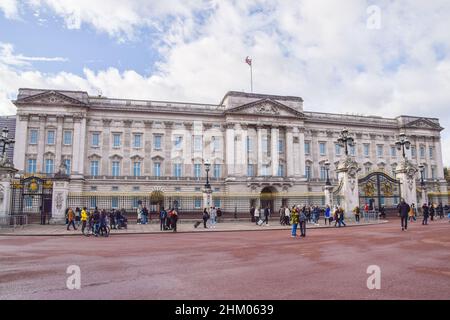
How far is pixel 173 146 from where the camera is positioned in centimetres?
5281

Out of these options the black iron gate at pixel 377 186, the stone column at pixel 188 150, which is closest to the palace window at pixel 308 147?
the stone column at pixel 188 150

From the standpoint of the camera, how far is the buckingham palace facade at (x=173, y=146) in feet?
156

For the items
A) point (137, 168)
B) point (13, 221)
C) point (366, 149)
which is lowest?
point (13, 221)

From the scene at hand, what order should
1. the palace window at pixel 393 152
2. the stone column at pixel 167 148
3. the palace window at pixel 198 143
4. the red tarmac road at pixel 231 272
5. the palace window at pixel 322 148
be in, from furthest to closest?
the palace window at pixel 393 152 < the palace window at pixel 322 148 < the palace window at pixel 198 143 < the stone column at pixel 167 148 < the red tarmac road at pixel 231 272

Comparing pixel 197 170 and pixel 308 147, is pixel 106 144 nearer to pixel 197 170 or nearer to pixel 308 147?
pixel 197 170

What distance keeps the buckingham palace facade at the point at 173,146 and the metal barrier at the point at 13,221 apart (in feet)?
63.6

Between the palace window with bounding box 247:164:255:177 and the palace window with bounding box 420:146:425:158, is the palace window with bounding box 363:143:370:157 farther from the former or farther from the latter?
the palace window with bounding box 247:164:255:177

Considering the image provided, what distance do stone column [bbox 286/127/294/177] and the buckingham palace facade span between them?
6.3 inches

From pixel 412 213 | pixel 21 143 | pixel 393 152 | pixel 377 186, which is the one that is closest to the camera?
pixel 412 213

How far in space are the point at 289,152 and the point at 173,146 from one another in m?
18.5

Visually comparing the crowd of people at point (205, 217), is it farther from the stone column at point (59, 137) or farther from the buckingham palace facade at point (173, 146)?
the stone column at point (59, 137)

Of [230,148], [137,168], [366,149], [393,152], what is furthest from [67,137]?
[393,152]
